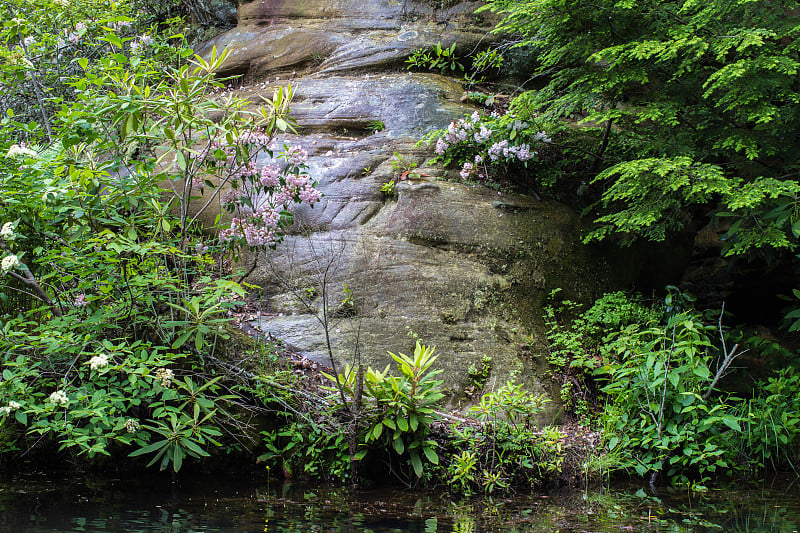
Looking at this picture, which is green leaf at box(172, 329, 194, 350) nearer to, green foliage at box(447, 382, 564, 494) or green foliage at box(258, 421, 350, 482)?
green foliage at box(258, 421, 350, 482)

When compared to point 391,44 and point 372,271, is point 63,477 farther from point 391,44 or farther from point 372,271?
point 391,44

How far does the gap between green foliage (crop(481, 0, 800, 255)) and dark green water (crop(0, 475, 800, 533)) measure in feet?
6.65

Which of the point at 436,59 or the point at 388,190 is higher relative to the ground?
the point at 436,59

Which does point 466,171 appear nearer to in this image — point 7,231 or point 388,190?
point 388,190

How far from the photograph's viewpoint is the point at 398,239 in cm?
540

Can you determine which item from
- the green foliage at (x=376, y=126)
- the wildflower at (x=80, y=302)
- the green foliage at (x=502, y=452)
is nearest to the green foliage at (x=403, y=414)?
the green foliage at (x=502, y=452)

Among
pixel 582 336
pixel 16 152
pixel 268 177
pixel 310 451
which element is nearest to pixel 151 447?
pixel 310 451

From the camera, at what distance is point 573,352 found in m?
4.80

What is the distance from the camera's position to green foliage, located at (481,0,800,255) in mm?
4020

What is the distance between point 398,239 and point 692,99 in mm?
2993

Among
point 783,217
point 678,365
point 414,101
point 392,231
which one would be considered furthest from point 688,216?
point 414,101

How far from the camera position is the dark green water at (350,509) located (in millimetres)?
2611

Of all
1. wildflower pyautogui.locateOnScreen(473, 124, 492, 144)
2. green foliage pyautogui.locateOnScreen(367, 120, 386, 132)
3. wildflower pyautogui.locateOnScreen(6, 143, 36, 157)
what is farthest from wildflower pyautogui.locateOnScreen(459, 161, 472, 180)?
wildflower pyautogui.locateOnScreen(6, 143, 36, 157)

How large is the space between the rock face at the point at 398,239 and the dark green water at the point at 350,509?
1.19 metres
